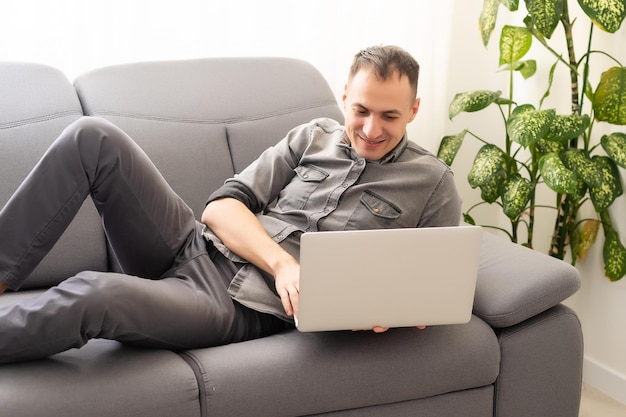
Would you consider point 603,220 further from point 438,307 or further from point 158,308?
point 158,308

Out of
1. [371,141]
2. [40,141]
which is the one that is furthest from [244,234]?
[40,141]

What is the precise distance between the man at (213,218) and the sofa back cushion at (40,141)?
0.26 m

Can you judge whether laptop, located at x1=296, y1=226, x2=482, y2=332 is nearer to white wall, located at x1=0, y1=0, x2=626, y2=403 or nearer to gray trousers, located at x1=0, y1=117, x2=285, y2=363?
gray trousers, located at x1=0, y1=117, x2=285, y2=363

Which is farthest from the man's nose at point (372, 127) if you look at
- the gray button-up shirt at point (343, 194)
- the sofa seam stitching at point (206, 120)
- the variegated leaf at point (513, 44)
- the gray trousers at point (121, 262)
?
the variegated leaf at point (513, 44)

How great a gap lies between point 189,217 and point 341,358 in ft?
1.66

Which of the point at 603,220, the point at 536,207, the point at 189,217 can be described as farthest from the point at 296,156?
the point at 536,207

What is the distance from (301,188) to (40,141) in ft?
2.26

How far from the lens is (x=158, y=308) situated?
167 centimetres

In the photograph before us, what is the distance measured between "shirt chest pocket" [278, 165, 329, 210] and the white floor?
115cm

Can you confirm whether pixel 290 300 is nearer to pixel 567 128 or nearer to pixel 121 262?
pixel 121 262

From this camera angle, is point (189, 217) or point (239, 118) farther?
point (239, 118)

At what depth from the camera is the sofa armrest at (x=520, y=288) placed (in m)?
1.94

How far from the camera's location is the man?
1.61 metres

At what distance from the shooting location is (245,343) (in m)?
1.78
